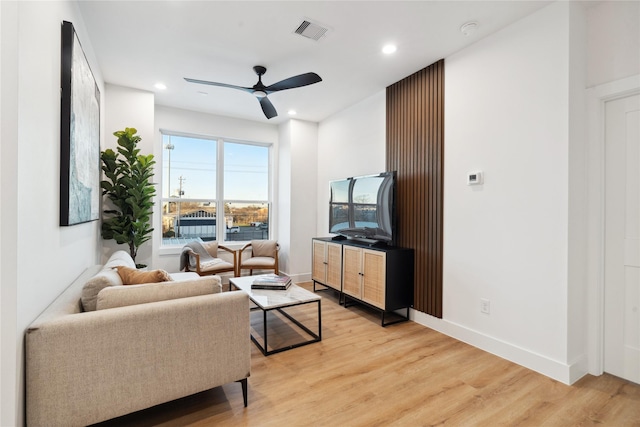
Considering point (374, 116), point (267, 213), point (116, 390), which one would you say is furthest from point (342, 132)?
point (116, 390)

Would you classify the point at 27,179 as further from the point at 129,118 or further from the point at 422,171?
the point at 422,171

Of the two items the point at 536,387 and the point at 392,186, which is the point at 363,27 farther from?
the point at 536,387

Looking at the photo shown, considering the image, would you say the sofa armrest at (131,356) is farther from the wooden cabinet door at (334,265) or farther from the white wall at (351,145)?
the white wall at (351,145)

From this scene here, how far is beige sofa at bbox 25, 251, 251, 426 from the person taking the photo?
1403 millimetres

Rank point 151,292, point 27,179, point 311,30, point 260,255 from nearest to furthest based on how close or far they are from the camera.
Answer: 1. point 27,179
2. point 151,292
3. point 311,30
4. point 260,255

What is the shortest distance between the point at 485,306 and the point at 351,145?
2809 mm

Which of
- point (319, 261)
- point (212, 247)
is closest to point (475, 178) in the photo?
point (319, 261)

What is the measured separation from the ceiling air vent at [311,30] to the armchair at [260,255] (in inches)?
125

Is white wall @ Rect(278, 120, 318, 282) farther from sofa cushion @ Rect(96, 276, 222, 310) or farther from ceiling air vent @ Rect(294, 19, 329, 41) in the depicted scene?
sofa cushion @ Rect(96, 276, 222, 310)

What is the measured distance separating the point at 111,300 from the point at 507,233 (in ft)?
9.63

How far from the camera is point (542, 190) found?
2.30 metres

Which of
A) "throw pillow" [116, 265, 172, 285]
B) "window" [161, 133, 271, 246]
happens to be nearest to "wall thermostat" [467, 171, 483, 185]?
"throw pillow" [116, 265, 172, 285]

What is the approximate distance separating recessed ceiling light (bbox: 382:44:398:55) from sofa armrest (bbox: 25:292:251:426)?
2.60 metres

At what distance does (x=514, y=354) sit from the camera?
96.3 inches
